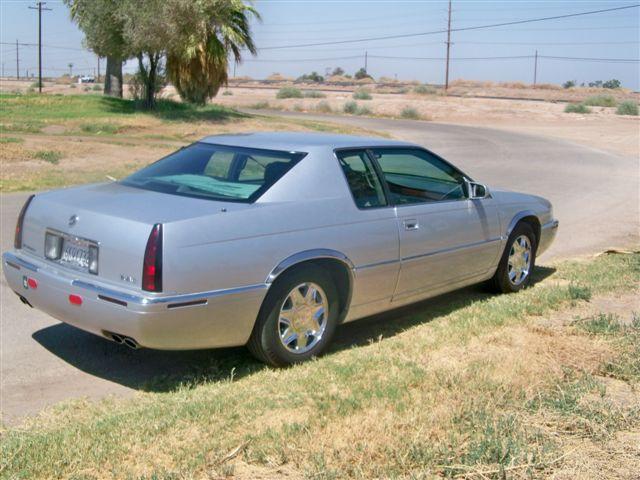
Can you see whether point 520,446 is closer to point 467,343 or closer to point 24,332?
point 467,343

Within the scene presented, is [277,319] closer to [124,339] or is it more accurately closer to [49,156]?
[124,339]

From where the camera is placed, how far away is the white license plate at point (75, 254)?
17.0 feet

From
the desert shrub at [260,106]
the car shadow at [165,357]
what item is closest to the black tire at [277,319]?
the car shadow at [165,357]

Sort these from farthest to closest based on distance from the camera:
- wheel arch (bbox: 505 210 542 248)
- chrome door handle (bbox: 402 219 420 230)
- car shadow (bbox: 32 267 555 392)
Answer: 1. wheel arch (bbox: 505 210 542 248)
2. chrome door handle (bbox: 402 219 420 230)
3. car shadow (bbox: 32 267 555 392)

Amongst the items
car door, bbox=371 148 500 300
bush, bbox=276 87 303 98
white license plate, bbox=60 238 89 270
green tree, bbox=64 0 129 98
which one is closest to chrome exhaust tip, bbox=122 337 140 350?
Answer: white license plate, bbox=60 238 89 270

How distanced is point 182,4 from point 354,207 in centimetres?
2435

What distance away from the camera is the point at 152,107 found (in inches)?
1242

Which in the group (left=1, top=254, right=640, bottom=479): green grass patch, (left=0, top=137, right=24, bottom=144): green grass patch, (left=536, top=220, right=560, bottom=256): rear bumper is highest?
(left=0, top=137, right=24, bottom=144): green grass patch

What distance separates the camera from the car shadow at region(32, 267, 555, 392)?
5.47m

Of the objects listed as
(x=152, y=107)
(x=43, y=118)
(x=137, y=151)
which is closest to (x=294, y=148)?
(x=137, y=151)

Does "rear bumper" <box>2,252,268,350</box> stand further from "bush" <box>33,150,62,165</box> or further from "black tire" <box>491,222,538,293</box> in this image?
"bush" <box>33,150,62,165</box>

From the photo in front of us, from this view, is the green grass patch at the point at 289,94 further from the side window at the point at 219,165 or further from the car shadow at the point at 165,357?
the side window at the point at 219,165

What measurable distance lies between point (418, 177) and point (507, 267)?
1310 mm

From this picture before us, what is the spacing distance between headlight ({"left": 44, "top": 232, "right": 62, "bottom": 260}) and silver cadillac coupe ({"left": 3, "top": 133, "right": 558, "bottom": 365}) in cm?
1
